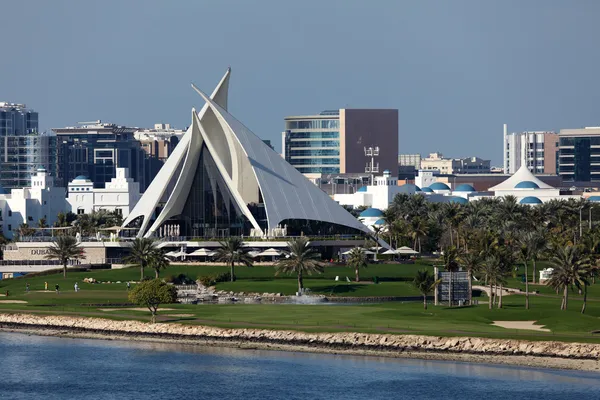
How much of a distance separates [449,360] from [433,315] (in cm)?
1371

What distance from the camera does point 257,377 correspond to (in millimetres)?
76875

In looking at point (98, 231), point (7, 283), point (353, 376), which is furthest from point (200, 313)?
point (98, 231)

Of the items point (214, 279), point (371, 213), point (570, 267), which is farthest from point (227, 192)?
point (570, 267)

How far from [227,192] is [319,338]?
61.6m

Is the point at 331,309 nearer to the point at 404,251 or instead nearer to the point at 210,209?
the point at 404,251

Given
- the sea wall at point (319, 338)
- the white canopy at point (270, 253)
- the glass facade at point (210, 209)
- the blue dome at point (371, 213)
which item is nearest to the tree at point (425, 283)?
the sea wall at point (319, 338)

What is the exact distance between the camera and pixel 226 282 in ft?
389

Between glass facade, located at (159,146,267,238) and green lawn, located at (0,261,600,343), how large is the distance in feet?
57.8

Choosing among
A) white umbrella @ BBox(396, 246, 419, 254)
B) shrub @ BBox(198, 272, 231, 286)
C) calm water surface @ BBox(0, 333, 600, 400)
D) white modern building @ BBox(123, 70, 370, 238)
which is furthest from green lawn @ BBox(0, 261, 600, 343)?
white modern building @ BBox(123, 70, 370, 238)

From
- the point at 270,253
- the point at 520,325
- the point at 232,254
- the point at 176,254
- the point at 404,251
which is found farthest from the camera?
the point at 404,251

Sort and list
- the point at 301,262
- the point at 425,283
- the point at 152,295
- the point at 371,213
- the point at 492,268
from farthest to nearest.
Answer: the point at 371,213 → the point at 301,262 → the point at 425,283 → the point at 492,268 → the point at 152,295

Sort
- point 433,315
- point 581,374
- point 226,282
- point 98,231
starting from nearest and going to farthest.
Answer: point 581,374 < point 433,315 < point 226,282 < point 98,231

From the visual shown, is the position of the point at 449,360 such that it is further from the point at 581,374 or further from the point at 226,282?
the point at 226,282

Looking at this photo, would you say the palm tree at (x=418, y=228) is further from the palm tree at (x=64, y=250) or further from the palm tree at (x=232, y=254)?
the palm tree at (x=64, y=250)
